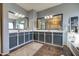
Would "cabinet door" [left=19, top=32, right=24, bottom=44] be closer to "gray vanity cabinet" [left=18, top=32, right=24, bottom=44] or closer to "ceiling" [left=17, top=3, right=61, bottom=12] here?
"gray vanity cabinet" [left=18, top=32, right=24, bottom=44]

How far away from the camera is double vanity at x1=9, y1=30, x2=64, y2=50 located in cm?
143

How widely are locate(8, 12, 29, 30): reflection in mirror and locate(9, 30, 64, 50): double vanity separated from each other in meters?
0.12

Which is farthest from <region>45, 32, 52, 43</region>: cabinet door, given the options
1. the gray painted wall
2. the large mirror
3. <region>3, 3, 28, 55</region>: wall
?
<region>3, 3, 28, 55</region>: wall

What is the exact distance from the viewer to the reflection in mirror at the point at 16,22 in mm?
1292

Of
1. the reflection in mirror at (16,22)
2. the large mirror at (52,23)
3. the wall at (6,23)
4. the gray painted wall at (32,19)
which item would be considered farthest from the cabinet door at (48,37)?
the wall at (6,23)

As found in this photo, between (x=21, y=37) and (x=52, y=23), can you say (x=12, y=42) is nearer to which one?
(x=21, y=37)

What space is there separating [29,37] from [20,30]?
0.22 metres

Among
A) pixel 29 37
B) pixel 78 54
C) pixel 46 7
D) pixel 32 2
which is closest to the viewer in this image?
pixel 78 54

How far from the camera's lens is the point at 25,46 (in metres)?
1.46

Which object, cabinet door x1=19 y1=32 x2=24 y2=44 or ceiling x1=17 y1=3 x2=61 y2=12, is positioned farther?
cabinet door x1=19 y1=32 x2=24 y2=44

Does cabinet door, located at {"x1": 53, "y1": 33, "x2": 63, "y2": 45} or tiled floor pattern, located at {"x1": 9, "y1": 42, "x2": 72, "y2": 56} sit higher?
cabinet door, located at {"x1": 53, "y1": 33, "x2": 63, "y2": 45}

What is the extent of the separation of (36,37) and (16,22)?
0.44 meters

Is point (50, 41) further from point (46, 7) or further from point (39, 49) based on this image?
point (46, 7)

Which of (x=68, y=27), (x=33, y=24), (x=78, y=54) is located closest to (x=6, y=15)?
(x=33, y=24)
